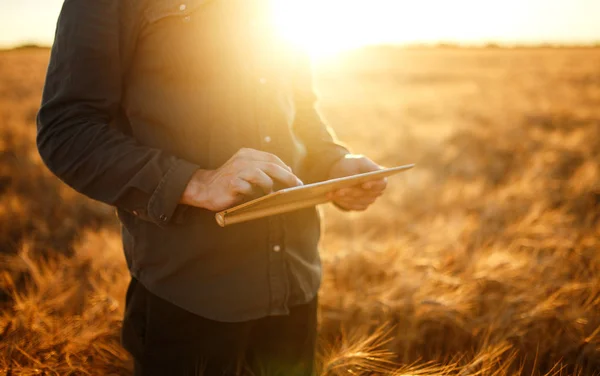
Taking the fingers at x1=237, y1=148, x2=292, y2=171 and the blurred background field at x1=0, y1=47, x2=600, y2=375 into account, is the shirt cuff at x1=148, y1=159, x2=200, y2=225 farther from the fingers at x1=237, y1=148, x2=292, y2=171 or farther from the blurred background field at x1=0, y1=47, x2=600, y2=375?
the blurred background field at x1=0, y1=47, x2=600, y2=375

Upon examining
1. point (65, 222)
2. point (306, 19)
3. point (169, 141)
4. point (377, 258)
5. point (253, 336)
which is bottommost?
point (65, 222)

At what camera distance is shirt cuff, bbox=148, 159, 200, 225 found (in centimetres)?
93

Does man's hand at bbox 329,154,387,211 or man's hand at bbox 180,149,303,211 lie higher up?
man's hand at bbox 180,149,303,211

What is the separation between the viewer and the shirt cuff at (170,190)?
0.93 metres

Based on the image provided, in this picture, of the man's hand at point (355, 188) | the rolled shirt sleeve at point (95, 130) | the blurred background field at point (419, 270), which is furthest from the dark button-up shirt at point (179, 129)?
the blurred background field at point (419, 270)

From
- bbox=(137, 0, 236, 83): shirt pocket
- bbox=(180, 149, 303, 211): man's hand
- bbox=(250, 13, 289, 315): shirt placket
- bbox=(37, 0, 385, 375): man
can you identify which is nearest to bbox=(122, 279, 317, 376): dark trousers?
bbox=(37, 0, 385, 375): man

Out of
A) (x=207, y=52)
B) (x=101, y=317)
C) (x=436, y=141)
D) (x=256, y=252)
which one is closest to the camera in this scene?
(x=207, y=52)

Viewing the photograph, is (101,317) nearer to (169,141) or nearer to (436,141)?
(169,141)

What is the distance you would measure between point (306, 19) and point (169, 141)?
23.2 inches

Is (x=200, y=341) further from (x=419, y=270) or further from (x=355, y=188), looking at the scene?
(x=419, y=270)

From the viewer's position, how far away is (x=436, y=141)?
7074mm

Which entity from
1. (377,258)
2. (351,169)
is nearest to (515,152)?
(377,258)

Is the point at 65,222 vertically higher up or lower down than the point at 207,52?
lower down

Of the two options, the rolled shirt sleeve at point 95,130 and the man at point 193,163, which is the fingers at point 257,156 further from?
the rolled shirt sleeve at point 95,130
